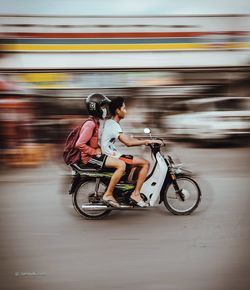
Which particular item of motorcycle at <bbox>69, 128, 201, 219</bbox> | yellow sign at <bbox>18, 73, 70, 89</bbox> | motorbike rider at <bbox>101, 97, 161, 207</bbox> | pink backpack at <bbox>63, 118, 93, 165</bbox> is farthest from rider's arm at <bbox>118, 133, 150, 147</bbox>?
yellow sign at <bbox>18, 73, 70, 89</bbox>

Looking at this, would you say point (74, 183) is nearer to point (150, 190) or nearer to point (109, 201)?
point (109, 201)

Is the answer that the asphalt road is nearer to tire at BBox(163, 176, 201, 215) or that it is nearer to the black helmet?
tire at BBox(163, 176, 201, 215)

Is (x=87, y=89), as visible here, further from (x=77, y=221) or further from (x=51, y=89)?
(x=77, y=221)

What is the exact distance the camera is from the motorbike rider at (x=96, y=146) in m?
2.54

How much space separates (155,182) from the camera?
2.85m

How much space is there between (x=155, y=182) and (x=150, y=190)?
0.17ft

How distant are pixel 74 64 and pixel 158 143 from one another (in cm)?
62

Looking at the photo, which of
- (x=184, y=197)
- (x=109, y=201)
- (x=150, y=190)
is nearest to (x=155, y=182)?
(x=150, y=190)

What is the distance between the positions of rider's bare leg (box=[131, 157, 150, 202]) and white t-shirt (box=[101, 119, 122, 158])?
4.2 inches

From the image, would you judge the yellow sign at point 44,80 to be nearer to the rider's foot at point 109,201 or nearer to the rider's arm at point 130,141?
the rider's arm at point 130,141

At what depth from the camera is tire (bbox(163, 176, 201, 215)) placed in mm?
2840

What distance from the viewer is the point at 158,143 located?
2.78 metres

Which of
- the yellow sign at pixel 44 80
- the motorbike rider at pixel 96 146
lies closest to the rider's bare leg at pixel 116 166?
the motorbike rider at pixel 96 146

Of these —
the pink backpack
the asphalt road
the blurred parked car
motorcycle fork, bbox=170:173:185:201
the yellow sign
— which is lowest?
the asphalt road
